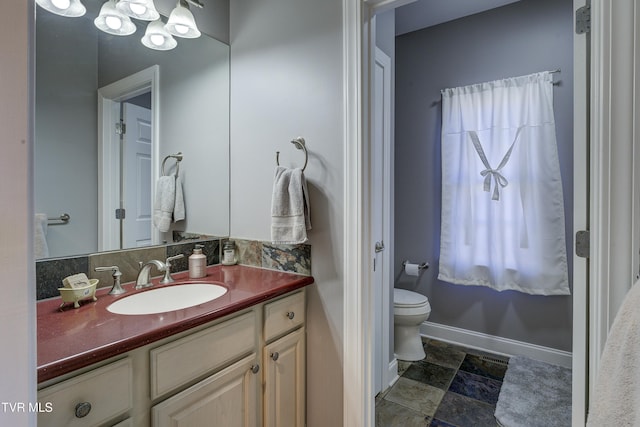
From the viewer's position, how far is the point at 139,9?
1.40 meters

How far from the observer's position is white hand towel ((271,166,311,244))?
1417mm

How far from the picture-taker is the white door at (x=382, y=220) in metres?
1.90

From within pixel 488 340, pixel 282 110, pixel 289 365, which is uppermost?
pixel 282 110

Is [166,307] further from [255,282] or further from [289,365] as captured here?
[289,365]

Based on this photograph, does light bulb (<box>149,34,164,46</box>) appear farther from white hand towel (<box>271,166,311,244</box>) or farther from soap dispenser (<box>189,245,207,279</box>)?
soap dispenser (<box>189,245,207,279</box>)

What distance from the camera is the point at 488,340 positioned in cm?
248

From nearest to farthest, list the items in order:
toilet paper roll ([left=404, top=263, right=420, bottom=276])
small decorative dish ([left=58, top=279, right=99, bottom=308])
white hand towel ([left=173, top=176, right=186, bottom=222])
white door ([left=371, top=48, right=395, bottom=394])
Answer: small decorative dish ([left=58, top=279, right=99, bottom=308]) → white hand towel ([left=173, top=176, right=186, bottom=222]) → white door ([left=371, top=48, right=395, bottom=394]) → toilet paper roll ([left=404, top=263, right=420, bottom=276])

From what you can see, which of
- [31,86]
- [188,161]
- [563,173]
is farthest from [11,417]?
[563,173]

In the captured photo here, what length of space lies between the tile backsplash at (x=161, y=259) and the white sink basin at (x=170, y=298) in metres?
0.17

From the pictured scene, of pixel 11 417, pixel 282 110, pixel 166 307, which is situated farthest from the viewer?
pixel 282 110

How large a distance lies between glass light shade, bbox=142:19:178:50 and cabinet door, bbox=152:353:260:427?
4.87 ft

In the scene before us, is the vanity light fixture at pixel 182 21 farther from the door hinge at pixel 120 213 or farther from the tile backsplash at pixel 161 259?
the tile backsplash at pixel 161 259

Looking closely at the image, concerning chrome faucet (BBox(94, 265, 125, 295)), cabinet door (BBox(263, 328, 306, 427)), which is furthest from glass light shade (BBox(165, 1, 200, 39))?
cabinet door (BBox(263, 328, 306, 427))

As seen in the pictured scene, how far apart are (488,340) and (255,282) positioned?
2068 millimetres
